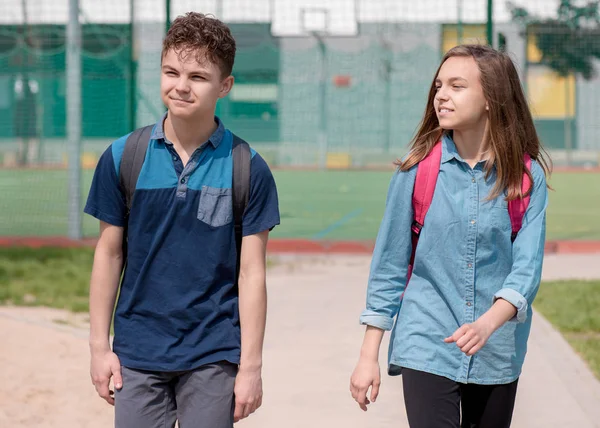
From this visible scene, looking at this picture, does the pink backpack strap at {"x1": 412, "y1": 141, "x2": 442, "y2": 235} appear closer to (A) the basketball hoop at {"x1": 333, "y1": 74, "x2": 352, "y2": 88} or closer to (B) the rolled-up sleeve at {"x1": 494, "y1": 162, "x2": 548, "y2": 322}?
(B) the rolled-up sleeve at {"x1": 494, "y1": 162, "x2": 548, "y2": 322}

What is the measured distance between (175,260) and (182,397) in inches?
16.6

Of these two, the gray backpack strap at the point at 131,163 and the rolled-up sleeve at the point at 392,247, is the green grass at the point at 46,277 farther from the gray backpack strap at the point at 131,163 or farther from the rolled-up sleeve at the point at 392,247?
the rolled-up sleeve at the point at 392,247

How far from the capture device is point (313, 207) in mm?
19406

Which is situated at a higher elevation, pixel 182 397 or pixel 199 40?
pixel 199 40

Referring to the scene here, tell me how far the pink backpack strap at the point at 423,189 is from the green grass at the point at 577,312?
A: 11.8ft

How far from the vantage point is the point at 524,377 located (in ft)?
21.0

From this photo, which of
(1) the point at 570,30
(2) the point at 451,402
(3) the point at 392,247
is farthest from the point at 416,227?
(1) the point at 570,30

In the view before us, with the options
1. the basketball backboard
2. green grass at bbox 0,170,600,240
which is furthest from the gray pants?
the basketball backboard

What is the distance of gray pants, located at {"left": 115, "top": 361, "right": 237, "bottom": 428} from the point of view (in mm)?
3172

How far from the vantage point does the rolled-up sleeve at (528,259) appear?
3.13 meters

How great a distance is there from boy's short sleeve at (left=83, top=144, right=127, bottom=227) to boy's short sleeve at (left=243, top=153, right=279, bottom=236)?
0.39 m

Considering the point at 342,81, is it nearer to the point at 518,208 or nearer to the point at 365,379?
the point at 518,208

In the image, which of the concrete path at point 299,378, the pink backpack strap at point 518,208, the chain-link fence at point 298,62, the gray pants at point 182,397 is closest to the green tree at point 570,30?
the chain-link fence at point 298,62

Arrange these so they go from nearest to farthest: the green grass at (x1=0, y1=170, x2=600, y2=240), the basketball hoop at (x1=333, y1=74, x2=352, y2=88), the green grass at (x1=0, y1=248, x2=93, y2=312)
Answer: the green grass at (x1=0, y1=248, x2=93, y2=312), the green grass at (x1=0, y1=170, x2=600, y2=240), the basketball hoop at (x1=333, y1=74, x2=352, y2=88)
